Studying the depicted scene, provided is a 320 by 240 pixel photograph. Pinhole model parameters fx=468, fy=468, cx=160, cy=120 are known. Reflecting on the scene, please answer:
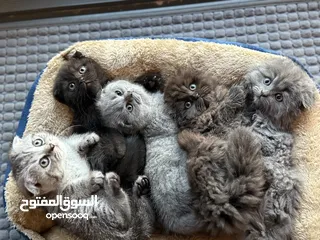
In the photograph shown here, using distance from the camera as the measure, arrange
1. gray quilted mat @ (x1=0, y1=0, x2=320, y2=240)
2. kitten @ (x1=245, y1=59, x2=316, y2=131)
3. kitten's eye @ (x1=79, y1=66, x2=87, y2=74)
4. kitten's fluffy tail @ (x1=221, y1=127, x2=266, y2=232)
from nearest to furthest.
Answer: kitten's fluffy tail @ (x1=221, y1=127, x2=266, y2=232), kitten @ (x1=245, y1=59, x2=316, y2=131), kitten's eye @ (x1=79, y1=66, x2=87, y2=74), gray quilted mat @ (x1=0, y1=0, x2=320, y2=240)

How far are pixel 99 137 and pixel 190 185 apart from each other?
0.34 metres

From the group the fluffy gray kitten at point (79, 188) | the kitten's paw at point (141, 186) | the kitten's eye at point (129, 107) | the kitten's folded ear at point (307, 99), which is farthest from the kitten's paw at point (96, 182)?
the kitten's folded ear at point (307, 99)

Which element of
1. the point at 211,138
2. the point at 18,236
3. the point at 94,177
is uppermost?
the point at 211,138

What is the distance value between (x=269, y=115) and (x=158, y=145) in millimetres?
348

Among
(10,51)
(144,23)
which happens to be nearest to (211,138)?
(144,23)

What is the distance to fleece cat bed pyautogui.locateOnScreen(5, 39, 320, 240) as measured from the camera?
141 centimetres

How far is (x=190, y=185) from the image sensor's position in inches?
52.1

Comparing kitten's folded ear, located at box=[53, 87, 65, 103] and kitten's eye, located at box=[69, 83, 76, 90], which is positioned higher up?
kitten's eye, located at box=[69, 83, 76, 90]

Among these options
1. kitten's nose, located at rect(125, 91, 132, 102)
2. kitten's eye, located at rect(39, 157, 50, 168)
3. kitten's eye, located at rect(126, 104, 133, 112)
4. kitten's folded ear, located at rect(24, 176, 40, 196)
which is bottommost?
kitten's folded ear, located at rect(24, 176, 40, 196)

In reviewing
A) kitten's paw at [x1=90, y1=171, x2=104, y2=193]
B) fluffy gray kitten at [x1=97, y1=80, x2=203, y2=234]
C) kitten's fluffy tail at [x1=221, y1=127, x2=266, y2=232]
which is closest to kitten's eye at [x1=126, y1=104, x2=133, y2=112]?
fluffy gray kitten at [x1=97, y1=80, x2=203, y2=234]

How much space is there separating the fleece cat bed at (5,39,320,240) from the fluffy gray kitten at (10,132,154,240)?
8cm

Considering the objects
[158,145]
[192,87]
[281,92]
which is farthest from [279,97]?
[158,145]

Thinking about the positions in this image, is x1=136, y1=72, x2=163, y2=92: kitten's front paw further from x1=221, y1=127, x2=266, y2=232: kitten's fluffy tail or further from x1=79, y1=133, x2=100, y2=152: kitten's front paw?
x1=221, y1=127, x2=266, y2=232: kitten's fluffy tail

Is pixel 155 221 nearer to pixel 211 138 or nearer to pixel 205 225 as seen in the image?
pixel 205 225
